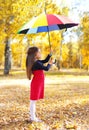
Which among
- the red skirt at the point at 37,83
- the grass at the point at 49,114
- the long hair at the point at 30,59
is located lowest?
the grass at the point at 49,114

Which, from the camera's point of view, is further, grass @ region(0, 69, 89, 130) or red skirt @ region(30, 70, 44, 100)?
red skirt @ region(30, 70, 44, 100)

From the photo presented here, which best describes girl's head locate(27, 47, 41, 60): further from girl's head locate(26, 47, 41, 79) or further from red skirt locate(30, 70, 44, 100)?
red skirt locate(30, 70, 44, 100)

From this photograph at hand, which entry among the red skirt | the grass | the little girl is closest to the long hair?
the little girl

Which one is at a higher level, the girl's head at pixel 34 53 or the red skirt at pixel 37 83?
the girl's head at pixel 34 53

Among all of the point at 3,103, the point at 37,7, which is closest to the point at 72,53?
the point at 37,7

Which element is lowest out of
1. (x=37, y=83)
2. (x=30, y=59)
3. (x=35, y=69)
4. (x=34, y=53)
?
(x=37, y=83)

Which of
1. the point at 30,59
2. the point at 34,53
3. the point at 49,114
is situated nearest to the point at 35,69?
the point at 30,59

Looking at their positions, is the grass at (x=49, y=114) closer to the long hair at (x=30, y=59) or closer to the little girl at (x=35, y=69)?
the little girl at (x=35, y=69)

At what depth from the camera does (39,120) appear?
9.11 m

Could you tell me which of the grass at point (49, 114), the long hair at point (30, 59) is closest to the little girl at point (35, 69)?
the long hair at point (30, 59)

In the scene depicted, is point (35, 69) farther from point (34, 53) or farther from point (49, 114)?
point (49, 114)

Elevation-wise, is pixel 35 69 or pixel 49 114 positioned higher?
pixel 35 69

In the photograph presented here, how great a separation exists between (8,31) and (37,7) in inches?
112

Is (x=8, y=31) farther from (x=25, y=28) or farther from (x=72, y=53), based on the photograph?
(x=72, y=53)
